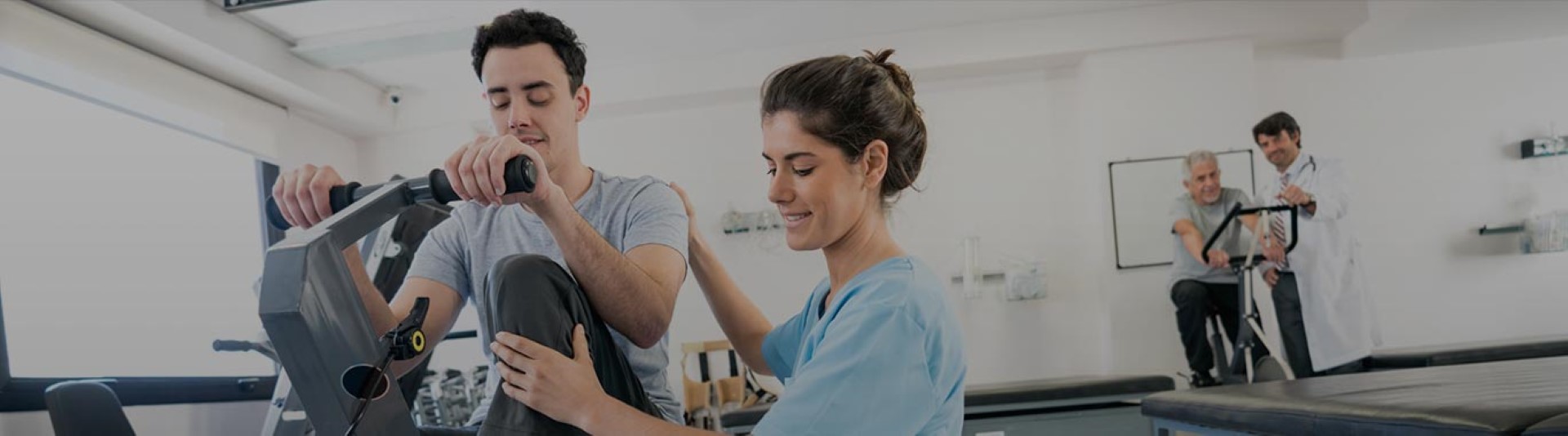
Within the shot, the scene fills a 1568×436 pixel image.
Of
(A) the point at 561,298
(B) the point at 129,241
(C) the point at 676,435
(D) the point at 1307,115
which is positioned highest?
(D) the point at 1307,115

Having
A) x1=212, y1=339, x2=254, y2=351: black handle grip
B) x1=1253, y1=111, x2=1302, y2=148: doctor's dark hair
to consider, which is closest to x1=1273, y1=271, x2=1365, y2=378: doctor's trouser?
x1=1253, y1=111, x2=1302, y2=148: doctor's dark hair

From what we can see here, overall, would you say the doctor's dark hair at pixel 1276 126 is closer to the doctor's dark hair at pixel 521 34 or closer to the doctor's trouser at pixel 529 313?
the doctor's dark hair at pixel 521 34

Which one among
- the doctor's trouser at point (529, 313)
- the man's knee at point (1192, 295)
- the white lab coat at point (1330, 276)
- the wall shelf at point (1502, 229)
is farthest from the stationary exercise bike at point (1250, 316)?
the doctor's trouser at point (529, 313)

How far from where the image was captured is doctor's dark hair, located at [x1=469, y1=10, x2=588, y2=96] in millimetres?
1710

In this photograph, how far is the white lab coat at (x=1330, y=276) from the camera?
4645 millimetres

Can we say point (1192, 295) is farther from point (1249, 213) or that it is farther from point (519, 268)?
point (519, 268)

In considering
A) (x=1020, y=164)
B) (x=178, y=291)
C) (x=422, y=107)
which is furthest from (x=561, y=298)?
(x=422, y=107)

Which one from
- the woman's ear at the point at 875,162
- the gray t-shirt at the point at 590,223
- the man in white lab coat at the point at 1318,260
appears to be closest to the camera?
the woman's ear at the point at 875,162

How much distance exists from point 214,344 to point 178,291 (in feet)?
6.42

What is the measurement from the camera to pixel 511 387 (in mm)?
1168

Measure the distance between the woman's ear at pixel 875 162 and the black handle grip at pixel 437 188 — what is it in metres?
0.39

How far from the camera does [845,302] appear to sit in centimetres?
115

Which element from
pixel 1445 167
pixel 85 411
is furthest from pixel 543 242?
pixel 1445 167

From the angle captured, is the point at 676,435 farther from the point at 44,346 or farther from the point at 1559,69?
the point at 1559,69
